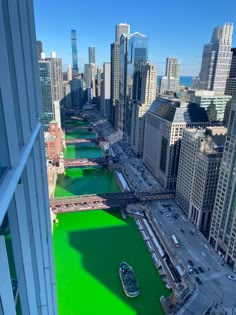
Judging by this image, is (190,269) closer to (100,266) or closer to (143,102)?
(100,266)

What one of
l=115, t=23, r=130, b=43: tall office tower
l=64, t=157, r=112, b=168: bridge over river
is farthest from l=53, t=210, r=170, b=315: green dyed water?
l=115, t=23, r=130, b=43: tall office tower

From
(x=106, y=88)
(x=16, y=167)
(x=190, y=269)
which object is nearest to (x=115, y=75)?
(x=106, y=88)

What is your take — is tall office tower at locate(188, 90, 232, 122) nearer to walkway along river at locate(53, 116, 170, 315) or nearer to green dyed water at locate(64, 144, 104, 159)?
green dyed water at locate(64, 144, 104, 159)

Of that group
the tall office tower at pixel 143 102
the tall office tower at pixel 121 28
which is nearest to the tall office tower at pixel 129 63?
the tall office tower at pixel 143 102

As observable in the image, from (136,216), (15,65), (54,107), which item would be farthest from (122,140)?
(15,65)

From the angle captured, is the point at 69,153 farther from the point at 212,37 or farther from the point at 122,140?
the point at 212,37
